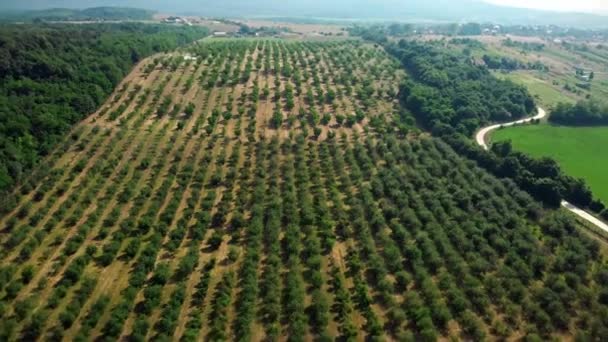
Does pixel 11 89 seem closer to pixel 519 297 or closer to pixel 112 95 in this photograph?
pixel 112 95

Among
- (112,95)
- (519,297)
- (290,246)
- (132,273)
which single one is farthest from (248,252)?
(112,95)

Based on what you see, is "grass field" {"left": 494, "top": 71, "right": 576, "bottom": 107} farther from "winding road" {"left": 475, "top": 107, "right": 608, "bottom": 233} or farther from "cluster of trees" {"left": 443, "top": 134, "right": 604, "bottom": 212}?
"cluster of trees" {"left": 443, "top": 134, "right": 604, "bottom": 212}

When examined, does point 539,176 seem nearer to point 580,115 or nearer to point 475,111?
point 475,111

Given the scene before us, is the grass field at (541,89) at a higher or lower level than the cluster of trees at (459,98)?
lower

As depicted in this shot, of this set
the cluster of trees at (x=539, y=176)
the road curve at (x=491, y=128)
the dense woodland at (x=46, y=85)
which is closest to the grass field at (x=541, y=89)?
the road curve at (x=491, y=128)

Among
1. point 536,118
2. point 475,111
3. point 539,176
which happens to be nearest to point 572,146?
point 536,118

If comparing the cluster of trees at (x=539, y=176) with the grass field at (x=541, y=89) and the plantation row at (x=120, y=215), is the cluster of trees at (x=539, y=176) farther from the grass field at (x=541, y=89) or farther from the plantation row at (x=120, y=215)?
the grass field at (x=541, y=89)
